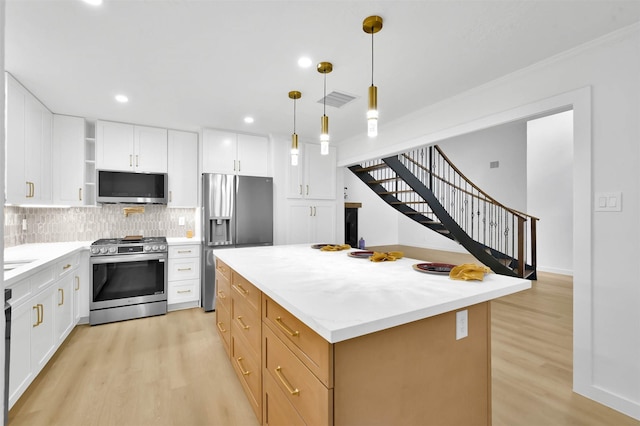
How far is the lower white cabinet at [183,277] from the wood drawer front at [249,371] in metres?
1.86

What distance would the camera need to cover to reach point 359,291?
141 centimetres

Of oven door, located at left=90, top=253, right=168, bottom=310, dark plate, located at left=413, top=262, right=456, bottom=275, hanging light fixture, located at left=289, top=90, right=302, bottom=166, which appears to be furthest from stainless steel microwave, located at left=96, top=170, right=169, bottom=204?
dark plate, located at left=413, top=262, right=456, bottom=275

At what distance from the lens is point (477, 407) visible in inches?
57.9

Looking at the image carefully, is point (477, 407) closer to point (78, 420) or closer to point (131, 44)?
point (78, 420)

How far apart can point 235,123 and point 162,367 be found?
109 inches

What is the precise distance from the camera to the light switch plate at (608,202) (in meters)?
1.96

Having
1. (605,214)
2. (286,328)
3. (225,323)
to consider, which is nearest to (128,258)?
(225,323)

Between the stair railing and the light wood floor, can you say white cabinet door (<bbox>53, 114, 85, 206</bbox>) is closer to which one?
the light wood floor

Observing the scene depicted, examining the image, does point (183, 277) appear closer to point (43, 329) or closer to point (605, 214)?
point (43, 329)

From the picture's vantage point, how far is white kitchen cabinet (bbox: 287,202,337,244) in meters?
4.50

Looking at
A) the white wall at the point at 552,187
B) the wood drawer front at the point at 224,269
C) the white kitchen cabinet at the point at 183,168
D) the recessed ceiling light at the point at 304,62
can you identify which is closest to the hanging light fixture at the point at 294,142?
the recessed ceiling light at the point at 304,62

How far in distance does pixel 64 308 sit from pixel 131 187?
4.94 ft

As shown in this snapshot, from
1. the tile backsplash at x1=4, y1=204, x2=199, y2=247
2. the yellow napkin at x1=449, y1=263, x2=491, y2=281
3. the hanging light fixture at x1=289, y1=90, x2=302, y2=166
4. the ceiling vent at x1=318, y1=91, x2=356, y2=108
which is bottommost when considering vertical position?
the yellow napkin at x1=449, y1=263, x2=491, y2=281

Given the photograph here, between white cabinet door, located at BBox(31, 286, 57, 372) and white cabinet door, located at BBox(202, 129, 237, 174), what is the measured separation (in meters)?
2.08
